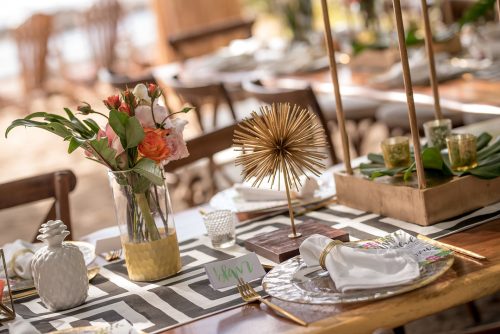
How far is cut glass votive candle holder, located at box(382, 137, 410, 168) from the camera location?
1.95 m

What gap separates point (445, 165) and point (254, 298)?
1.79ft

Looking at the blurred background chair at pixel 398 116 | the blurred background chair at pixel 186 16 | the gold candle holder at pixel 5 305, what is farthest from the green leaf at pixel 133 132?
the blurred background chair at pixel 186 16

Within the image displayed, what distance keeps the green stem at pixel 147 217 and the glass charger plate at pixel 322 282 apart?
0.84 ft

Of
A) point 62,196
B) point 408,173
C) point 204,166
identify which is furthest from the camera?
point 204,166

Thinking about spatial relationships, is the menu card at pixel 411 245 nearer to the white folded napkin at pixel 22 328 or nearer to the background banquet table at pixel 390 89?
the white folded napkin at pixel 22 328

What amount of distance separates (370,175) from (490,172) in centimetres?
25

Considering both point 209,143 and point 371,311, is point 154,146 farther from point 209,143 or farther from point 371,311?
point 209,143

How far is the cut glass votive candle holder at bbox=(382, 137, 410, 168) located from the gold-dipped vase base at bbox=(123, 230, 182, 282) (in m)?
0.50

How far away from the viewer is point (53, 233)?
1.64 metres

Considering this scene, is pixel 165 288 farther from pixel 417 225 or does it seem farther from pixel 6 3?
pixel 6 3

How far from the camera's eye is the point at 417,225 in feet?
5.90

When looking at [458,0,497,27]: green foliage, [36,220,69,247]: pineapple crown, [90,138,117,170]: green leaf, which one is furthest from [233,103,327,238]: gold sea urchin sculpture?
[458,0,497,27]: green foliage

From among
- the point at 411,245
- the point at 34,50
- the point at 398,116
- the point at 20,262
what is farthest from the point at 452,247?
the point at 34,50

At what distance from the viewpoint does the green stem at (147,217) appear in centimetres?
173
